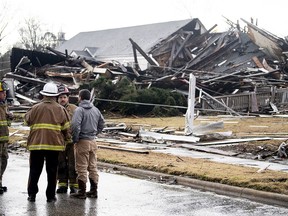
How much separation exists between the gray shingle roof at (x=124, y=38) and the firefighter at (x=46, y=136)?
1608 inches

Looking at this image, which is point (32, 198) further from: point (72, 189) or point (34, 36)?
point (34, 36)

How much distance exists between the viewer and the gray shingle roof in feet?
165

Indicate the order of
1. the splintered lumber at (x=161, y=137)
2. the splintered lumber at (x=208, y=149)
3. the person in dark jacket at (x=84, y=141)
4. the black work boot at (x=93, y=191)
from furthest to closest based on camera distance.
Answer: the splintered lumber at (x=161, y=137) < the splintered lumber at (x=208, y=149) < the black work boot at (x=93, y=191) < the person in dark jacket at (x=84, y=141)

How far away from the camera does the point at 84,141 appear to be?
26.5ft

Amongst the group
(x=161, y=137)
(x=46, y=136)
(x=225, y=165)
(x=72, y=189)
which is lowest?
(x=161, y=137)

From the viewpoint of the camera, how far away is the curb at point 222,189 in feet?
26.5

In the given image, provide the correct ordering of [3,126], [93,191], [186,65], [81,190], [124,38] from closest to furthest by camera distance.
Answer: [81,190] < [93,191] < [3,126] < [186,65] < [124,38]

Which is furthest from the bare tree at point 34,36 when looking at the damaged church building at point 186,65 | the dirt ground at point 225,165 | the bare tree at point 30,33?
the dirt ground at point 225,165

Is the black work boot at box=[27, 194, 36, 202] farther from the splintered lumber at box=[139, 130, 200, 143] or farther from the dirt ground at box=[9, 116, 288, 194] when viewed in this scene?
the splintered lumber at box=[139, 130, 200, 143]

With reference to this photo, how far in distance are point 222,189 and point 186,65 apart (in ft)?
113

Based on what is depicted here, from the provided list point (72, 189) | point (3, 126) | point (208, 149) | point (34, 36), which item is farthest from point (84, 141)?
point (34, 36)

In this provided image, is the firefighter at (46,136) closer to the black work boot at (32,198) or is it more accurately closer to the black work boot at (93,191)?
the black work boot at (32,198)

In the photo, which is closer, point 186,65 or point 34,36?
point 186,65

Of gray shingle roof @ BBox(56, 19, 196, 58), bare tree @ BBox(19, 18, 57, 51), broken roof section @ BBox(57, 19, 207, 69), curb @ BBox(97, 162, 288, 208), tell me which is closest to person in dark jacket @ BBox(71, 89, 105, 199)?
curb @ BBox(97, 162, 288, 208)
